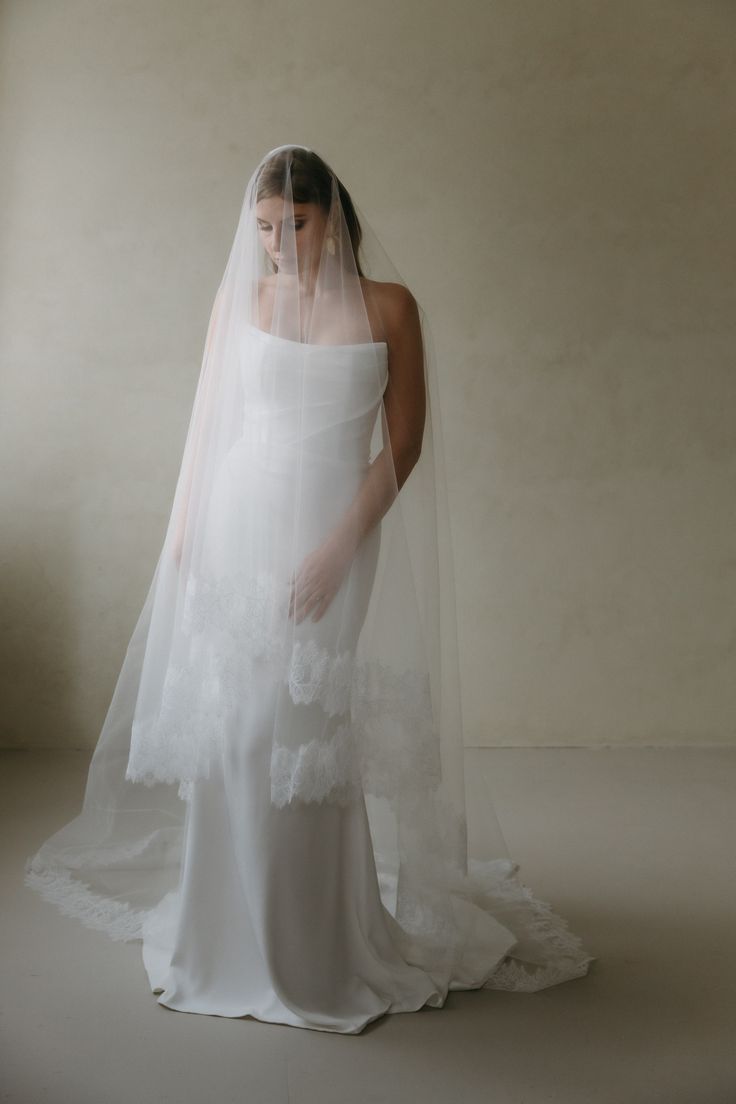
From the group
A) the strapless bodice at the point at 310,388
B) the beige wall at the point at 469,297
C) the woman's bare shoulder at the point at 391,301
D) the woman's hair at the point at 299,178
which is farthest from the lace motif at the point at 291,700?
the beige wall at the point at 469,297

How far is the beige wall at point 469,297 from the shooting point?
4133 mm

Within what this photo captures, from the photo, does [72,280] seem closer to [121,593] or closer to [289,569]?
[121,593]

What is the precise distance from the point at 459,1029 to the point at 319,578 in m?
0.91

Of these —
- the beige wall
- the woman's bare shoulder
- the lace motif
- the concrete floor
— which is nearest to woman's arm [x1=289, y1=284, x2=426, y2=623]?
the woman's bare shoulder

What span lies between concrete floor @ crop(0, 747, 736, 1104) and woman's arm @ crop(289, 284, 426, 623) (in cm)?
88

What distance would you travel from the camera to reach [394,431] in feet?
7.44

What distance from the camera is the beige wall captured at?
13.6ft

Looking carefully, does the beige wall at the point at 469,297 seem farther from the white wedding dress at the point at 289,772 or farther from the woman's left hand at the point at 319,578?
the woman's left hand at the point at 319,578

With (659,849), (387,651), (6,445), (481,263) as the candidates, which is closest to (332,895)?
(387,651)

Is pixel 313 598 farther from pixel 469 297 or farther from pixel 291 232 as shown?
pixel 469 297

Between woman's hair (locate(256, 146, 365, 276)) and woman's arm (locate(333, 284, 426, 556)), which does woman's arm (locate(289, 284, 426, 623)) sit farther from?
woman's hair (locate(256, 146, 365, 276))

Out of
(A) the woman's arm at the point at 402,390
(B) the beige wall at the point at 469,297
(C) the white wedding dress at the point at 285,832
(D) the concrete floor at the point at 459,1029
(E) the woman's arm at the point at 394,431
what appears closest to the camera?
(D) the concrete floor at the point at 459,1029

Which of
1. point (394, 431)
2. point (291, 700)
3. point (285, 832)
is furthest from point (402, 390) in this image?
point (285, 832)

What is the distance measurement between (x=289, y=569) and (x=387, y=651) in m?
0.27
